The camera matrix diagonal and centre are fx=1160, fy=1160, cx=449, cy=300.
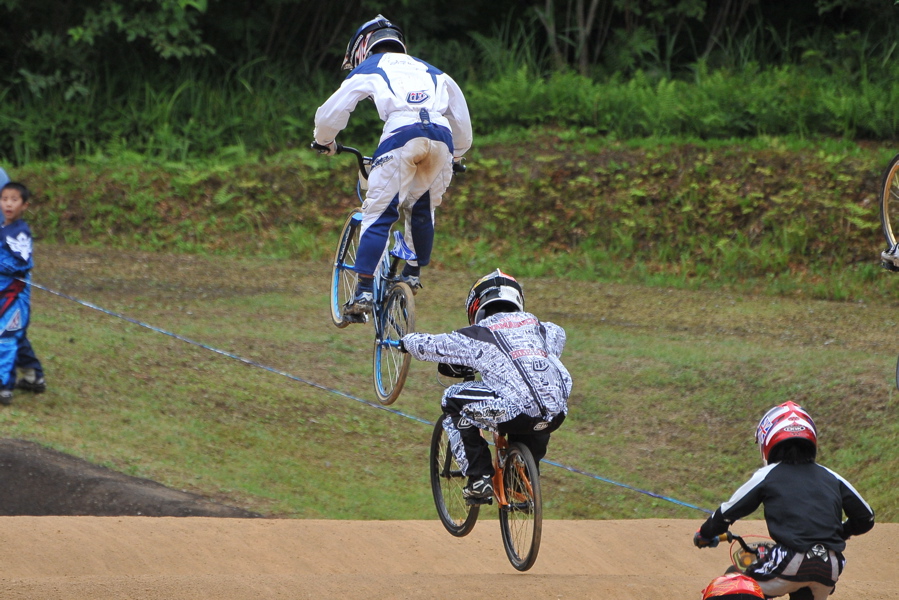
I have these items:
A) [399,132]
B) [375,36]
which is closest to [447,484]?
[399,132]

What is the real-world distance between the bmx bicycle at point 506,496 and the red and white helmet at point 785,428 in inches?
53.0

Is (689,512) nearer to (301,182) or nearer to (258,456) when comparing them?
(258,456)

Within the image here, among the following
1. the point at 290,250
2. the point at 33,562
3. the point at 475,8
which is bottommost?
the point at 290,250

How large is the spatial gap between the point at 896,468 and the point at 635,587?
14.9ft

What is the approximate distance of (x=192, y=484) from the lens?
964 cm

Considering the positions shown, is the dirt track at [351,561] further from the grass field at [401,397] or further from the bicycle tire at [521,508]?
the grass field at [401,397]

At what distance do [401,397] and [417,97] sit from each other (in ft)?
16.7

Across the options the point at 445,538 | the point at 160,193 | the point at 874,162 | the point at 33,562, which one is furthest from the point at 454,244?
the point at 33,562

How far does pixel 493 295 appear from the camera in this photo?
22.8ft

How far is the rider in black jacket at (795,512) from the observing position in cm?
552

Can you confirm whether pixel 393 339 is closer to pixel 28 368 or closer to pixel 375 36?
pixel 375 36

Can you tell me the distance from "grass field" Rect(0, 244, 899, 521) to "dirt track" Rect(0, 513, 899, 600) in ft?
4.10

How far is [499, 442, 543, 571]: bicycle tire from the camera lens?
259 inches

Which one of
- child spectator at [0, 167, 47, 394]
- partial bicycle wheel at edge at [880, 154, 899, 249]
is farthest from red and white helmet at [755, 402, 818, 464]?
child spectator at [0, 167, 47, 394]
